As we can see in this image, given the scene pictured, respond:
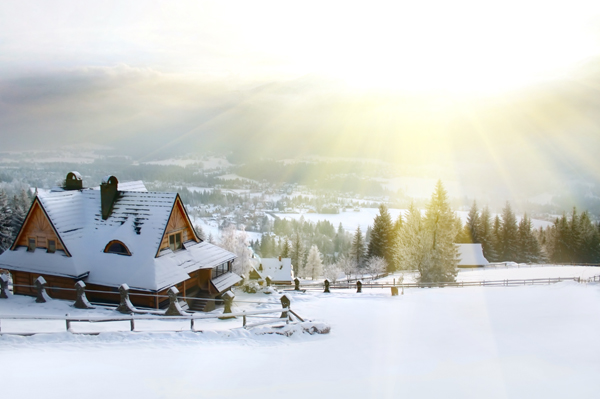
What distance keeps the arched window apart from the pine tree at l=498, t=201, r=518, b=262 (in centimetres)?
6317

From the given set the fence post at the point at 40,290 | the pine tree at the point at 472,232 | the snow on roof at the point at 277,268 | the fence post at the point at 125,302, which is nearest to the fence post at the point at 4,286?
the fence post at the point at 40,290

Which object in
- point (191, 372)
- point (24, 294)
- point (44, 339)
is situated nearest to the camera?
point (191, 372)

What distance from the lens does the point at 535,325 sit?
14039mm

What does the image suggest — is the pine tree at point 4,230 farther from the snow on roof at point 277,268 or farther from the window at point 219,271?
the snow on roof at point 277,268

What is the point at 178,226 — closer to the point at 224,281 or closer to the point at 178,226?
the point at 178,226

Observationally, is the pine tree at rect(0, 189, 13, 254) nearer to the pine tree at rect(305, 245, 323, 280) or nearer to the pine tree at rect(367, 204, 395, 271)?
the pine tree at rect(367, 204, 395, 271)

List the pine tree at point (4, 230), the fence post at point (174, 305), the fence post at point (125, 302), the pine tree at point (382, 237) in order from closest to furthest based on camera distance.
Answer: the fence post at point (174, 305)
the fence post at point (125, 302)
the pine tree at point (4, 230)
the pine tree at point (382, 237)

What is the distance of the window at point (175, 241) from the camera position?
19.5 metres

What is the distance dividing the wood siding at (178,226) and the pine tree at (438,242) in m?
21.4


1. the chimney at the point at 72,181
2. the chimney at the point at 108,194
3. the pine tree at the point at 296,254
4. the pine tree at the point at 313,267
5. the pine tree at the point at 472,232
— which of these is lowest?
the pine tree at the point at 313,267

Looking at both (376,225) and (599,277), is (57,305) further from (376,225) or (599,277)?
(376,225)

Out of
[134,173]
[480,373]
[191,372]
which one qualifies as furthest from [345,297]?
[134,173]

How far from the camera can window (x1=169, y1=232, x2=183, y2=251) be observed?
19.5 metres

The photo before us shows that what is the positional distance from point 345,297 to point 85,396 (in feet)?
51.3
